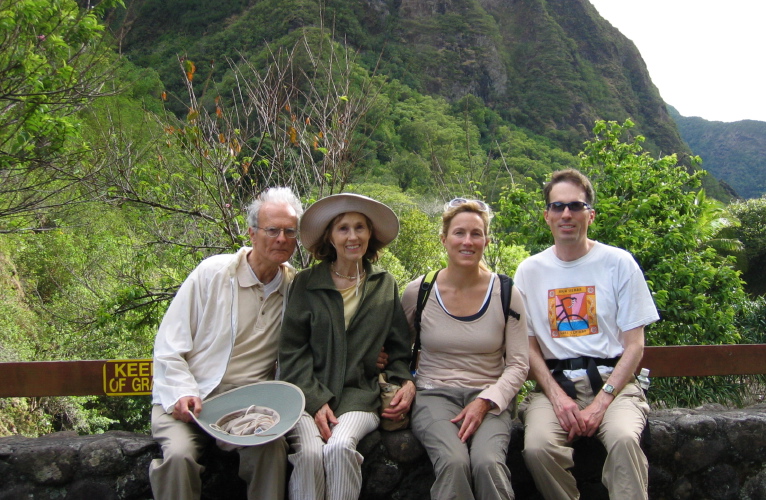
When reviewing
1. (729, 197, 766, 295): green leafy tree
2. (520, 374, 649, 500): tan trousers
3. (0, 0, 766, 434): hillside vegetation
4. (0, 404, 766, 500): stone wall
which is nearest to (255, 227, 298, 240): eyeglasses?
(0, 404, 766, 500): stone wall

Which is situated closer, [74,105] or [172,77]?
[74,105]

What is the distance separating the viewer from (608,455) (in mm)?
2703

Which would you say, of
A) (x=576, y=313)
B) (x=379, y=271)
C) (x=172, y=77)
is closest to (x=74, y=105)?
(x=379, y=271)

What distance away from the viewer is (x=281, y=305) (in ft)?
10.3

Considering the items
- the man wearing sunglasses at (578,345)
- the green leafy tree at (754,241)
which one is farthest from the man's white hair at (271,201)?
the green leafy tree at (754,241)

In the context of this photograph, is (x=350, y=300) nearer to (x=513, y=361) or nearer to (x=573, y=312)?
(x=513, y=361)

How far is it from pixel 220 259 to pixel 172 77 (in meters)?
9.81

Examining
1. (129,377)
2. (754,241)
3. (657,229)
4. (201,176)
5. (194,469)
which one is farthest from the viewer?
(754,241)

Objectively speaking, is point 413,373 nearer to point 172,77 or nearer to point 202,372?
point 202,372

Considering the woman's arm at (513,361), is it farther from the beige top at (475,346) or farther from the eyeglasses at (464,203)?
the eyeglasses at (464,203)

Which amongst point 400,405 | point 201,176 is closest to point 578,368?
A: point 400,405

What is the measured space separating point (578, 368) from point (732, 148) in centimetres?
12605

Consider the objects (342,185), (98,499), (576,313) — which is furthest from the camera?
(342,185)

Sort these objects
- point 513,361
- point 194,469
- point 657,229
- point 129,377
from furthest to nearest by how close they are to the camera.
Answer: point 657,229 → point 129,377 → point 513,361 → point 194,469
